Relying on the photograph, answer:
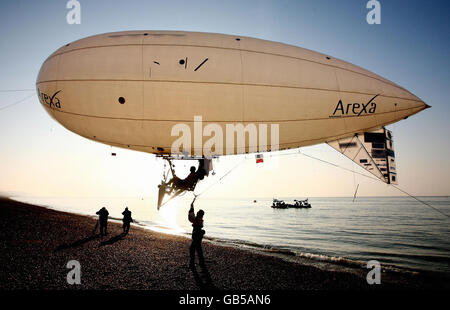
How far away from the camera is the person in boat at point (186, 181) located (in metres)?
9.34

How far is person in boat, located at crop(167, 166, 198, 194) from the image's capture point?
9344mm

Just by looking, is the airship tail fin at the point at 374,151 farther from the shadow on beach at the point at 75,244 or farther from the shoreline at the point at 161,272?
the shadow on beach at the point at 75,244

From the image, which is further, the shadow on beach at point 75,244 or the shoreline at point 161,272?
the shadow on beach at point 75,244

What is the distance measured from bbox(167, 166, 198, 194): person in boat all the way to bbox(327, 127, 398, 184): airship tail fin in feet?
19.7

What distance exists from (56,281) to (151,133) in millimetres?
5227

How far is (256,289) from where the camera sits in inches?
282

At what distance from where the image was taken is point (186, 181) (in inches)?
369

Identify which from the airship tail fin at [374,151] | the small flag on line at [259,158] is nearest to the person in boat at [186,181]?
the small flag on line at [259,158]

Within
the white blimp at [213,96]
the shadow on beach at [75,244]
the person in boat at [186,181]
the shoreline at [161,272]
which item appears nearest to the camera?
the shoreline at [161,272]

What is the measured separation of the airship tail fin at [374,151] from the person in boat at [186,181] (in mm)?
6015

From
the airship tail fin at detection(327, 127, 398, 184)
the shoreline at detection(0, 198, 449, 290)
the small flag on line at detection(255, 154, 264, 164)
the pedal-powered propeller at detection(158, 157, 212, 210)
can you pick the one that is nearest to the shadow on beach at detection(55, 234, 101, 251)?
the shoreline at detection(0, 198, 449, 290)
